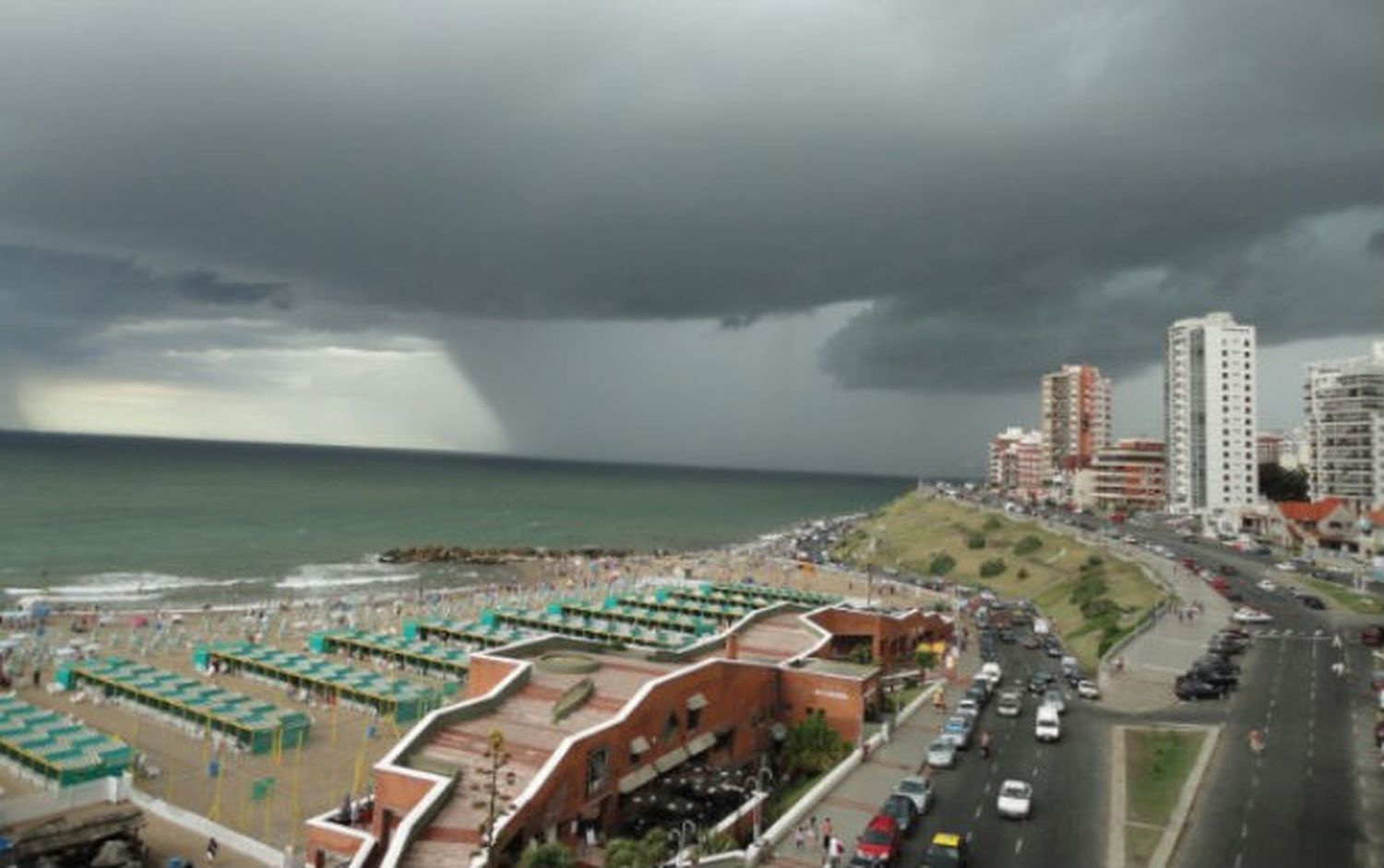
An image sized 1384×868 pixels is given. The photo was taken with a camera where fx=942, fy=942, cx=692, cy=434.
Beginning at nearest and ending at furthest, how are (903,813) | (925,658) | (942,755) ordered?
1. (903,813)
2. (942,755)
3. (925,658)

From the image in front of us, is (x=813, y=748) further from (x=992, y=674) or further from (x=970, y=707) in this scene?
(x=992, y=674)

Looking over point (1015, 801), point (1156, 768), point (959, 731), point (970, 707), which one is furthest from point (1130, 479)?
point (1015, 801)

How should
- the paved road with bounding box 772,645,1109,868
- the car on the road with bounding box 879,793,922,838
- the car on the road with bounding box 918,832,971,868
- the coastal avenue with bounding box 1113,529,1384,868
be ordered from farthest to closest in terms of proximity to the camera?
the car on the road with bounding box 879,793,922,838, the paved road with bounding box 772,645,1109,868, the coastal avenue with bounding box 1113,529,1384,868, the car on the road with bounding box 918,832,971,868

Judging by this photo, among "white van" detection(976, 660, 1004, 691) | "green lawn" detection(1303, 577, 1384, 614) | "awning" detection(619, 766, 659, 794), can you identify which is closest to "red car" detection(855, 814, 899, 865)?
"awning" detection(619, 766, 659, 794)

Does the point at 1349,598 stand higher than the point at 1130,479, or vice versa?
the point at 1130,479

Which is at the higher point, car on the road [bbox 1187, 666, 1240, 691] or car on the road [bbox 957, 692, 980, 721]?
car on the road [bbox 1187, 666, 1240, 691]

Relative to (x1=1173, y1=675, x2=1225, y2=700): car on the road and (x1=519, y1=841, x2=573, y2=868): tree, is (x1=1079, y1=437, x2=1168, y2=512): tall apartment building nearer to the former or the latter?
(x1=1173, y1=675, x2=1225, y2=700): car on the road
